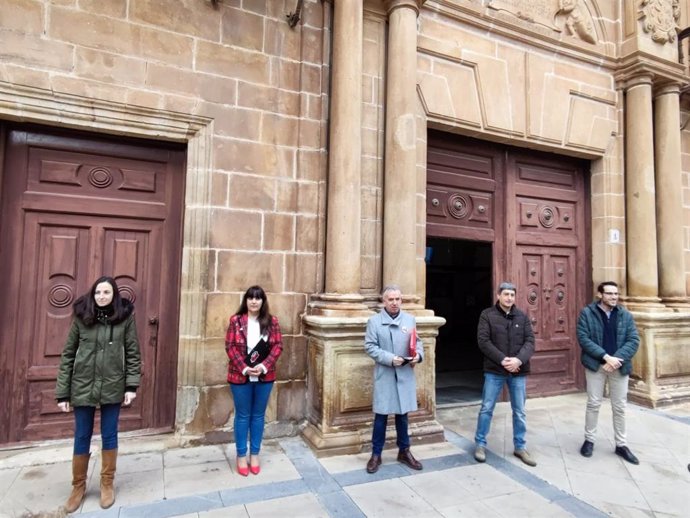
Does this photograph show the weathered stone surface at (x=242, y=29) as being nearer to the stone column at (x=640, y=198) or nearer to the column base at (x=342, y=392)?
the column base at (x=342, y=392)

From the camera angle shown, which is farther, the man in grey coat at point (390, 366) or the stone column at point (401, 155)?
the stone column at point (401, 155)

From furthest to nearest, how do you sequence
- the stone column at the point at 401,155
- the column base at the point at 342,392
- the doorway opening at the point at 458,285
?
the doorway opening at the point at 458,285 → the stone column at the point at 401,155 → the column base at the point at 342,392

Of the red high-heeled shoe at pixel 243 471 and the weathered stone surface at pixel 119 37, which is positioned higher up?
the weathered stone surface at pixel 119 37

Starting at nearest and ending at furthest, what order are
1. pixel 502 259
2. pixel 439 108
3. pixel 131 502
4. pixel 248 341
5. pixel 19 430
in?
pixel 131 502 < pixel 248 341 < pixel 19 430 < pixel 439 108 < pixel 502 259

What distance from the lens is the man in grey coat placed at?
3.69 meters

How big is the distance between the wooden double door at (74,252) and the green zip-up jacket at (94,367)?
126cm

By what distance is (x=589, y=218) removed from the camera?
22.1 ft

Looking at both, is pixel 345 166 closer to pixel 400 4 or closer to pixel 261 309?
pixel 261 309

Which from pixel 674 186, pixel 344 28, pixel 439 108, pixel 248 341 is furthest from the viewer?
pixel 674 186

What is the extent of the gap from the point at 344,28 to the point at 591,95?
392cm

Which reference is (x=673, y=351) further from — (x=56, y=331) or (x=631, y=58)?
(x=56, y=331)

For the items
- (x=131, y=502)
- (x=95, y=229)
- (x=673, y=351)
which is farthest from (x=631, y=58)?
(x=131, y=502)

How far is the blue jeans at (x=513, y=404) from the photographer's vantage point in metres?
4.07

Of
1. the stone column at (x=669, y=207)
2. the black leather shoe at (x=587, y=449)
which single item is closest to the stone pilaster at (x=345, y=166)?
the black leather shoe at (x=587, y=449)
